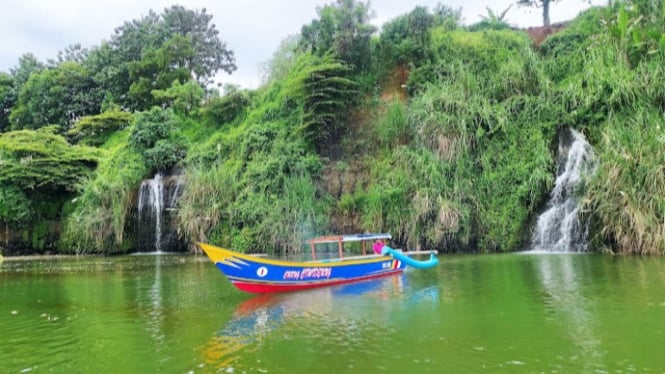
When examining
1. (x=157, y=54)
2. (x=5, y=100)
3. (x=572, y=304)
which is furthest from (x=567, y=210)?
(x=5, y=100)

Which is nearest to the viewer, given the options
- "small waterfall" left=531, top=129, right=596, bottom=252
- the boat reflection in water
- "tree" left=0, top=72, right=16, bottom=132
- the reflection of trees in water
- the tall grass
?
the reflection of trees in water

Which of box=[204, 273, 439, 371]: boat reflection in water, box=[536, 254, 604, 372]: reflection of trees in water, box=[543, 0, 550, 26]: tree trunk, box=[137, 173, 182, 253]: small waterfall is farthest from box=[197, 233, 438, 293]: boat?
box=[543, 0, 550, 26]: tree trunk

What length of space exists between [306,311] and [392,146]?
1457 cm

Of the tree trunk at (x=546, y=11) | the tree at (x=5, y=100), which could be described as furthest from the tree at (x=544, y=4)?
the tree at (x=5, y=100)

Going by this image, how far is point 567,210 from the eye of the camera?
1753cm

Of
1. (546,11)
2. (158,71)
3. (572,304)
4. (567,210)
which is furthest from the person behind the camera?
(158,71)

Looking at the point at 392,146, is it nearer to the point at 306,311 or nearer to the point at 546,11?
the point at 306,311

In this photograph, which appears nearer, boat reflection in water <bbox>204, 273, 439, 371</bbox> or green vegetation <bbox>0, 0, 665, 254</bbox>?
boat reflection in water <bbox>204, 273, 439, 371</bbox>


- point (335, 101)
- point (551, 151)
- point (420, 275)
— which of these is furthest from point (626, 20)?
point (420, 275)

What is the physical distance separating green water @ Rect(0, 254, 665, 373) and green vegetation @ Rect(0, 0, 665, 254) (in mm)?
5486

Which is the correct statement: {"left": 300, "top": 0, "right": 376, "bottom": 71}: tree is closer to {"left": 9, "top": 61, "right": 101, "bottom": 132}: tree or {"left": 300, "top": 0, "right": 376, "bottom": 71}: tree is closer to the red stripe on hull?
the red stripe on hull

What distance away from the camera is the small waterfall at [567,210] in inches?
671

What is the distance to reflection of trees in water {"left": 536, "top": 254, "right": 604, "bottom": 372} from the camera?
19.1 ft

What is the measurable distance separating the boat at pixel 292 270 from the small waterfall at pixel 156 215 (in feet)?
41.7
